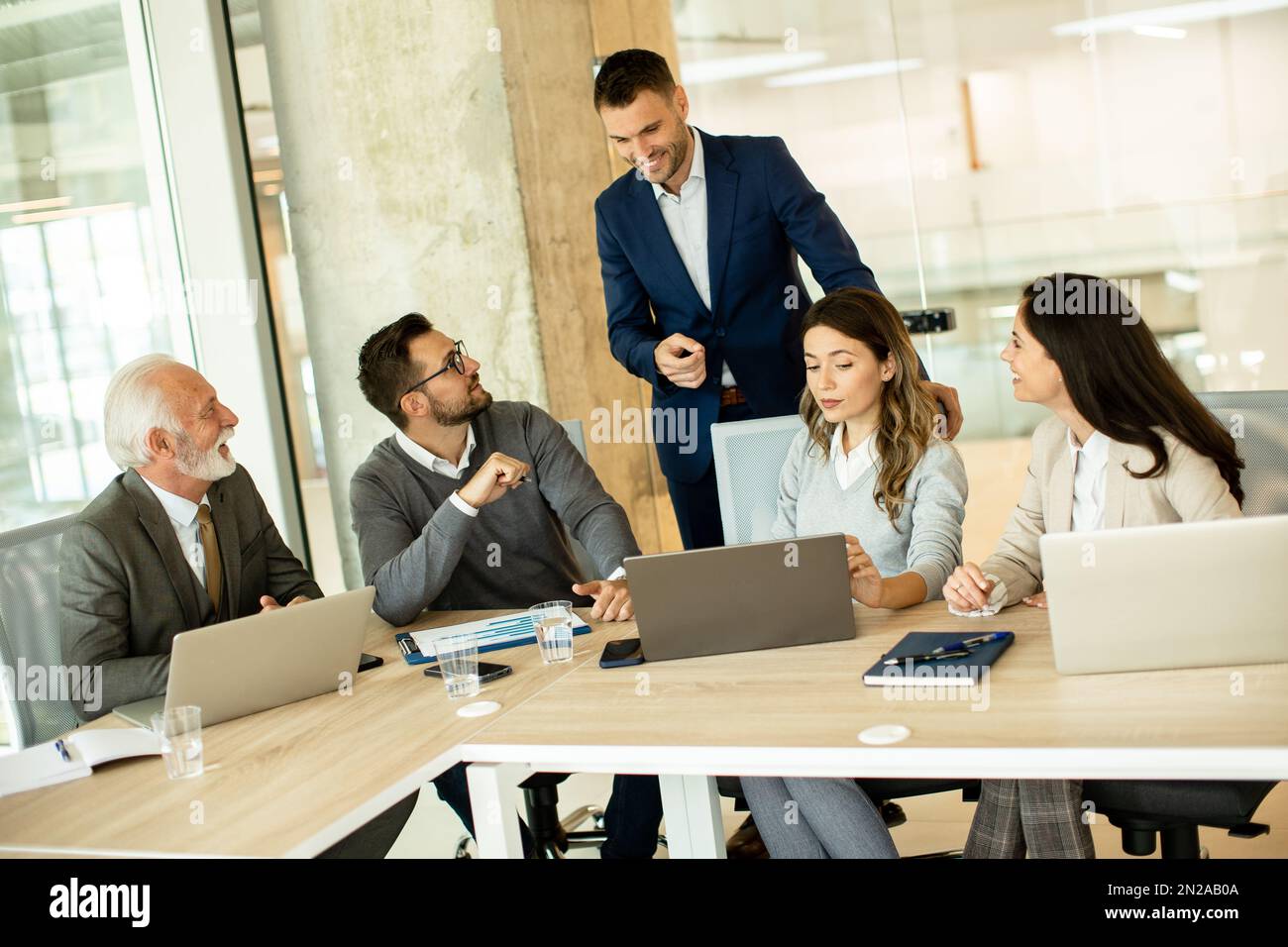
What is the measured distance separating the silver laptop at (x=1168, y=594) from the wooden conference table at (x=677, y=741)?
33 millimetres

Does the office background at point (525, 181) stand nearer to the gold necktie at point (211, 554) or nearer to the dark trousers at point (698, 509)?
the dark trousers at point (698, 509)

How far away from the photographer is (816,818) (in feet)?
7.00

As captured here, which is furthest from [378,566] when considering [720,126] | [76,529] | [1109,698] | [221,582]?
[720,126]

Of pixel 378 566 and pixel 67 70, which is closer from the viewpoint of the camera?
pixel 378 566

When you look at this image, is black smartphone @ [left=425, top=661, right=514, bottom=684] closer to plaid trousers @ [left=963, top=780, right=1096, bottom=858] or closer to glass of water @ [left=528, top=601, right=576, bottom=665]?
glass of water @ [left=528, top=601, right=576, bottom=665]

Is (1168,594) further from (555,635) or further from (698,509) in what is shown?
(698,509)

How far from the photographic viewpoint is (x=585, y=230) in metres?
4.73

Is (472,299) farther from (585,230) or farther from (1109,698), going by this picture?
(1109,698)

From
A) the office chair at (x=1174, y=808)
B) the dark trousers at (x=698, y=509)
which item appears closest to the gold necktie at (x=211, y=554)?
the dark trousers at (x=698, y=509)

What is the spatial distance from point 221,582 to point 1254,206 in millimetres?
Result: 3634

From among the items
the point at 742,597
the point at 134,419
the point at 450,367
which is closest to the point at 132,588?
the point at 134,419

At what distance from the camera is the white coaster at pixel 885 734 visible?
1.66 meters

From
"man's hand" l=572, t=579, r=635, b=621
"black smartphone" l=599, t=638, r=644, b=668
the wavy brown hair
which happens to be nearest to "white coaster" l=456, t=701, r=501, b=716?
"black smartphone" l=599, t=638, r=644, b=668

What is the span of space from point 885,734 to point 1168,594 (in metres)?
0.45
